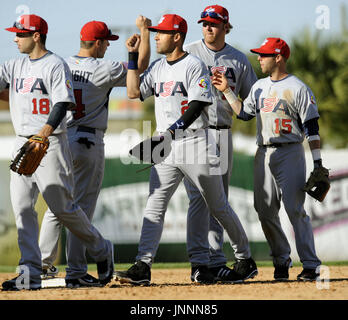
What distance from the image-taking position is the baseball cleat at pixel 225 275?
7.28 m

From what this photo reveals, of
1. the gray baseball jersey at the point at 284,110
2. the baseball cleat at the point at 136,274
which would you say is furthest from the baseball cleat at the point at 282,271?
the baseball cleat at the point at 136,274

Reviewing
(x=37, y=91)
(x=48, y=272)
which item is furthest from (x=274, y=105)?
(x=48, y=272)

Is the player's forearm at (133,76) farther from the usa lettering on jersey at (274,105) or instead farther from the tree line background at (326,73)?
the tree line background at (326,73)

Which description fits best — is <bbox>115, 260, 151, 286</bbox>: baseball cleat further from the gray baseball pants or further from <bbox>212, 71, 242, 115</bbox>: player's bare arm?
<bbox>212, 71, 242, 115</bbox>: player's bare arm

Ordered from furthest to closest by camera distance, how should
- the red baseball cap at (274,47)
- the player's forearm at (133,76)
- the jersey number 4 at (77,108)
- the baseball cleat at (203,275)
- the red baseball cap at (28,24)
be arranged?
1. the red baseball cap at (274,47)
2. the baseball cleat at (203,275)
3. the jersey number 4 at (77,108)
4. the player's forearm at (133,76)
5. the red baseball cap at (28,24)

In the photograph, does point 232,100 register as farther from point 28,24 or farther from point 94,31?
point 28,24

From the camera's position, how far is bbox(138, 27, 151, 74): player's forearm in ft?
22.9

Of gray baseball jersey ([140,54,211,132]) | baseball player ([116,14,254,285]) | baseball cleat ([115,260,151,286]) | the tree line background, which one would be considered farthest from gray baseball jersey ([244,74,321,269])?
the tree line background

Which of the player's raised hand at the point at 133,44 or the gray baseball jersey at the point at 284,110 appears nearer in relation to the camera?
the player's raised hand at the point at 133,44

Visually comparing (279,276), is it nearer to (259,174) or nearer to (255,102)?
(259,174)

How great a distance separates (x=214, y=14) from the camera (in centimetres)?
739

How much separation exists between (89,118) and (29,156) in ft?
3.35
